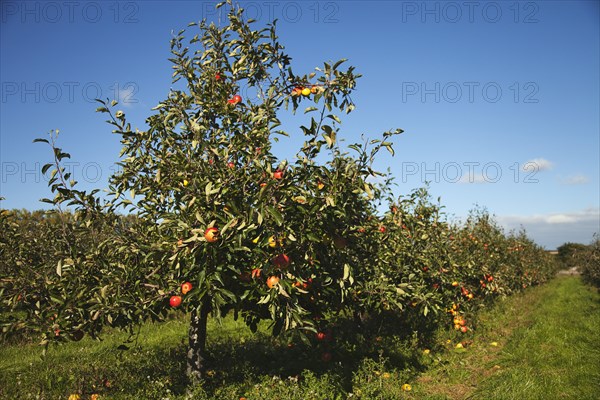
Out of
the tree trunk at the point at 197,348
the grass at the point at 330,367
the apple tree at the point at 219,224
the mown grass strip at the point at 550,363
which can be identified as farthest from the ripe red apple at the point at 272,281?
the mown grass strip at the point at 550,363

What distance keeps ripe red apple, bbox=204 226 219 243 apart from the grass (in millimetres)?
2225

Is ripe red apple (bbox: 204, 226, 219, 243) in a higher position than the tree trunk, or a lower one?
higher

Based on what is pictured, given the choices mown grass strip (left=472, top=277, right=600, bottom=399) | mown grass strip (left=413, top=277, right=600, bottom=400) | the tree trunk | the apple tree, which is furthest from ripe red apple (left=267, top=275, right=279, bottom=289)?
mown grass strip (left=472, top=277, right=600, bottom=399)

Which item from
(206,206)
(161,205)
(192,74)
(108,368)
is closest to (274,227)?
(206,206)

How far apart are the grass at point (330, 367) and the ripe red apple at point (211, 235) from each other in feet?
7.30

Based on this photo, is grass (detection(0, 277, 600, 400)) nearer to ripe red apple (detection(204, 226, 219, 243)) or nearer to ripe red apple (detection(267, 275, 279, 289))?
ripe red apple (detection(267, 275, 279, 289))

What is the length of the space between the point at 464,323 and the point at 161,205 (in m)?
7.81

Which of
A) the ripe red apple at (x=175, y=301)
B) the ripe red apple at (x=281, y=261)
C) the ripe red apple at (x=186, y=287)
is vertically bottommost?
the ripe red apple at (x=175, y=301)

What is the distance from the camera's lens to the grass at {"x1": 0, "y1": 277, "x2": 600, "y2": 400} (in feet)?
17.9

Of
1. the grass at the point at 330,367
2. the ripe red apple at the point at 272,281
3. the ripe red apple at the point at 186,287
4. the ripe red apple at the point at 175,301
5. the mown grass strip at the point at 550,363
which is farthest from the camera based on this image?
the mown grass strip at the point at 550,363

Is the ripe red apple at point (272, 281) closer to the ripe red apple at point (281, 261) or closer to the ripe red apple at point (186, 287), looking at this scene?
the ripe red apple at point (281, 261)

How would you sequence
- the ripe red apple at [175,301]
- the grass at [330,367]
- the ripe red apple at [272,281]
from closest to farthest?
the ripe red apple at [272,281], the ripe red apple at [175,301], the grass at [330,367]

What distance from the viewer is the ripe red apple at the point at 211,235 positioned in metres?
3.66

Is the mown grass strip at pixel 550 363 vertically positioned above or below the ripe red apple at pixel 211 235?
below
